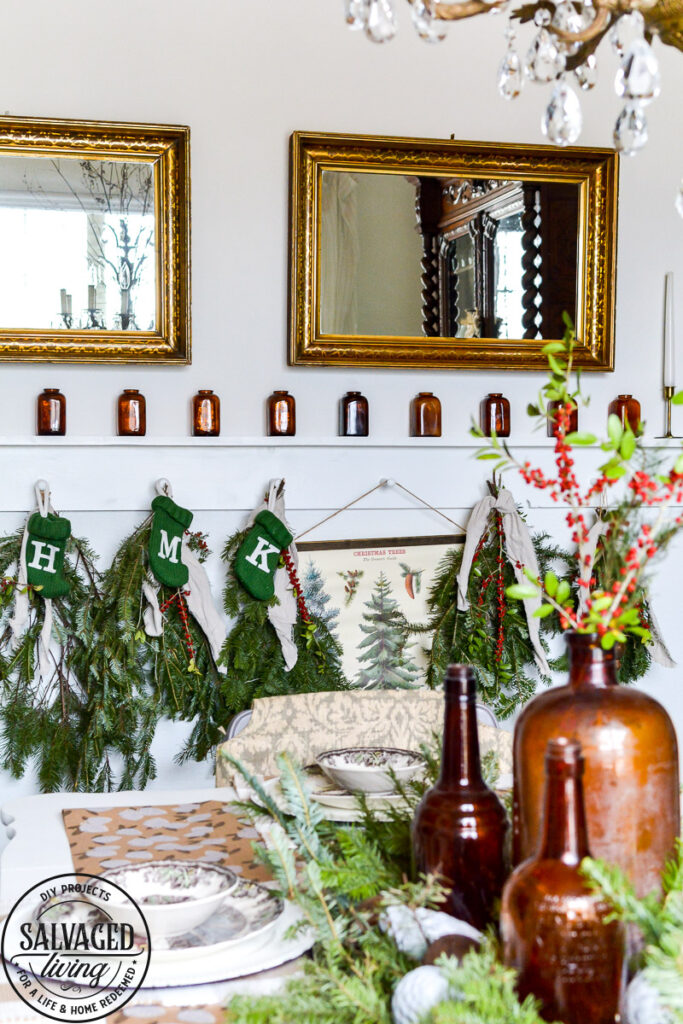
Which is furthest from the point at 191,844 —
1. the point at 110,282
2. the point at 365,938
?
the point at 110,282

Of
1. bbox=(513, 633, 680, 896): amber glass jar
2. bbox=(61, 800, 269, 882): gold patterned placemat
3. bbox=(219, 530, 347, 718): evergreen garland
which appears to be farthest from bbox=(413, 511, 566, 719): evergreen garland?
bbox=(513, 633, 680, 896): amber glass jar

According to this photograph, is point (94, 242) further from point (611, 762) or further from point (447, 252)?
point (611, 762)

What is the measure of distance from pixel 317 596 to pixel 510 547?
0.55 metres

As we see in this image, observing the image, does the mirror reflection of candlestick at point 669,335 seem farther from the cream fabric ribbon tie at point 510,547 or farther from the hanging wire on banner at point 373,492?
the hanging wire on banner at point 373,492

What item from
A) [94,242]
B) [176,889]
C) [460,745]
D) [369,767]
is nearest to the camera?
[460,745]

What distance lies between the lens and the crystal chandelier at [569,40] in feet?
4.09

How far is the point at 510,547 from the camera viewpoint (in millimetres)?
2863

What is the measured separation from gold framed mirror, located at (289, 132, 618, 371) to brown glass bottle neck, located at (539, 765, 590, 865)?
2.19 m

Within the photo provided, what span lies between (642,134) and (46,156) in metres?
1.88

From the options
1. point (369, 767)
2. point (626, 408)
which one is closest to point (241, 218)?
point (626, 408)

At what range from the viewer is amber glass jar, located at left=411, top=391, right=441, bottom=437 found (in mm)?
2906

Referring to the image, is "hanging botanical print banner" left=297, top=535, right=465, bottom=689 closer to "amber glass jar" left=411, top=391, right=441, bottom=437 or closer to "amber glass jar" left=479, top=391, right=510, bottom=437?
"amber glass jar" left=411, top=391, right=441, bottom=437

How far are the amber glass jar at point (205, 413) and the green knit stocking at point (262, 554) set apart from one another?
0.27 metres

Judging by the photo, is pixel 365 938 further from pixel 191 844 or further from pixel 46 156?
pixel 46 156
